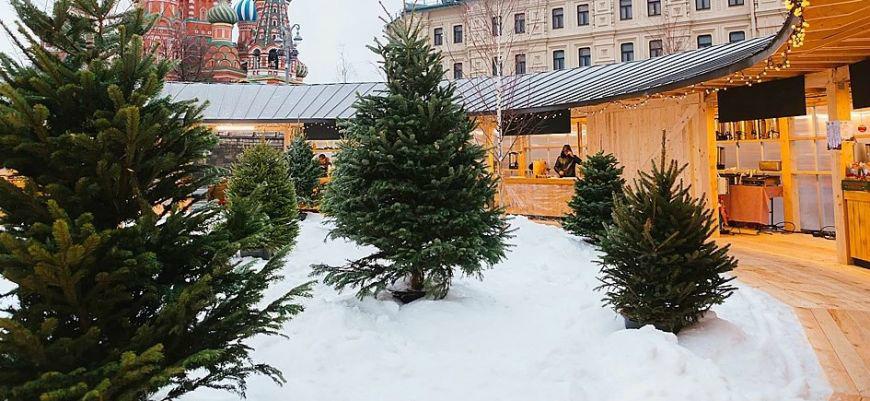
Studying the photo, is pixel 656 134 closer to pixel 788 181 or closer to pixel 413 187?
pixel 788 181

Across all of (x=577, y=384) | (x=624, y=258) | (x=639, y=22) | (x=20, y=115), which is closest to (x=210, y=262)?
(x=20, y=115)

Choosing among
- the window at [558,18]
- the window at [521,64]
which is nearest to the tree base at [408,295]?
the window at [521,64]

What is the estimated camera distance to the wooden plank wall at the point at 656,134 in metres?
9.94

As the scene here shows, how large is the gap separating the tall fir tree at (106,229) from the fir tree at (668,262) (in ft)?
9.93

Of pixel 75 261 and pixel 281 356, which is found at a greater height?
pixel 75 261

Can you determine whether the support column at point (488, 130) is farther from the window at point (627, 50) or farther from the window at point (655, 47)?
the window at point (655, 47)

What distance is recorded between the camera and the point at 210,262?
8.55 feet

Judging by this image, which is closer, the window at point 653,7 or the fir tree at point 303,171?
the fir tree at point 303,171

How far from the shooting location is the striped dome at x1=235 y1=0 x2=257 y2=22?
46781mm

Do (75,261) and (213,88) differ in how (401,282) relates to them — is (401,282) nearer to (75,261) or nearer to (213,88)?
(75,261)

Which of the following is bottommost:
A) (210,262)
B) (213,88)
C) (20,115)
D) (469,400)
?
(469,400)

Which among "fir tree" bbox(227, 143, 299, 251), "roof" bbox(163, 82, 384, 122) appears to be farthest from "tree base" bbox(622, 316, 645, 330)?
"roof" bbox(163, 82, 384, 122)

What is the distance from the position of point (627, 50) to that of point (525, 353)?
3036 centimetres

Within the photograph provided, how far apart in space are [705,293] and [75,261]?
4.51 m
